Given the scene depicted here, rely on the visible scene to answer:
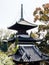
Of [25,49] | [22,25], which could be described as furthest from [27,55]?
[22,25]

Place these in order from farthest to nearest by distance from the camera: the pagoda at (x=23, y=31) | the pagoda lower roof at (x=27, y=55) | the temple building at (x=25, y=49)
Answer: the pagoda at (x=23, y=31) → the temple building at (x=25, y=49) → the pagoda lower roof at (x=27, y=55)

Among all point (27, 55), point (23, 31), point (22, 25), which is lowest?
point (27, 55)

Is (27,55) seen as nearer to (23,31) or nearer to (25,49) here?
(25,49)

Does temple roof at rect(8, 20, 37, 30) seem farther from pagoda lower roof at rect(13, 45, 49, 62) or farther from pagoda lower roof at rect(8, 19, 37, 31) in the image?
pagoda lower roof at rect(13, 45, 49, 62)

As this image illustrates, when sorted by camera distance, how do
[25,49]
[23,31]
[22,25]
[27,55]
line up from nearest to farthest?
[27,55]
[25,49]
[22,25]
[23,31]

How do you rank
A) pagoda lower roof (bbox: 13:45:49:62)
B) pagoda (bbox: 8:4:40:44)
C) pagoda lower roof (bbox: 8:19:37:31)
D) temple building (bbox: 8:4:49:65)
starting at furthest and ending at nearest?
pagoda lower roof (bbox: 8:19:37:31) → pagoda (bbox: 8:4:40:44) → temple building (bbox: 8:4:49:65) → pagoda lower roof (bbox: 13:45:49:62)

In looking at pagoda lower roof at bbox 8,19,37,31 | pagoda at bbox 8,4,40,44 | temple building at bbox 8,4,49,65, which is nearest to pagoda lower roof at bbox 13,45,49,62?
temple building at bbox 8,4,49,65

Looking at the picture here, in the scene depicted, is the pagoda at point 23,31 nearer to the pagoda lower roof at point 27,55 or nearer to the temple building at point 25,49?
the temple building at point 25,49

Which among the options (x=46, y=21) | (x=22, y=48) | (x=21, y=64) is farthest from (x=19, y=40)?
(x=46, y=21)

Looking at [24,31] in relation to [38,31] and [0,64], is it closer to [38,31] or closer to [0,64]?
[38,31]

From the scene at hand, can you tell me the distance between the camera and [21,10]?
18.4 m

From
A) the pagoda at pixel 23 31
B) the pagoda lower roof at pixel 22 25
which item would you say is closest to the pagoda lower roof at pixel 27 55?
the pagoda at pixel 23 31

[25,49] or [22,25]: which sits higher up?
[22,25]

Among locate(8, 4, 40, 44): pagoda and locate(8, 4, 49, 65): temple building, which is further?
locate(8, 4, 40, 44): pagoda
